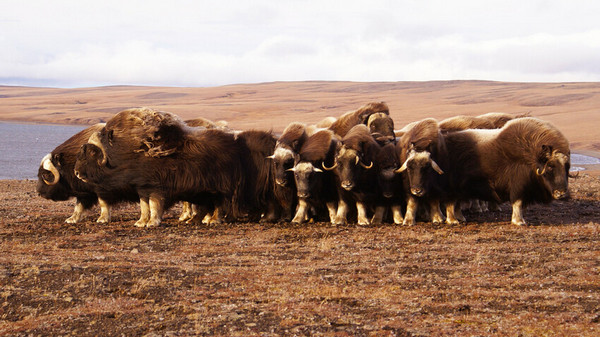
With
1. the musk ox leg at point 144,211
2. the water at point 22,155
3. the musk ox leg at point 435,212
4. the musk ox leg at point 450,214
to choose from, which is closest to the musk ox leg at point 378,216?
the musk ox leg at point 435,212

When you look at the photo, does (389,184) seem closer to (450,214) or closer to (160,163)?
(450,214)

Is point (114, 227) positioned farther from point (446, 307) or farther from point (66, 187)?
point (446, 307)

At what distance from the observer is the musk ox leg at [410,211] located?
11055mm

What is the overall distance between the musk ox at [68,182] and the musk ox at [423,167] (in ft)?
16.3

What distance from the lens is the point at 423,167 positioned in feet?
35.0

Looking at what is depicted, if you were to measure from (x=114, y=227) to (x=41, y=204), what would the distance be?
4.62 m

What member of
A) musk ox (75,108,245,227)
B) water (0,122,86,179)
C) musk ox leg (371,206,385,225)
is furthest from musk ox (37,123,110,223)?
water (0,122,86,179)

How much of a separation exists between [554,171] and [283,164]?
402 cm

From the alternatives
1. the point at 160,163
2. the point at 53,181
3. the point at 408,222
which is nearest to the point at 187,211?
the point at 160,163

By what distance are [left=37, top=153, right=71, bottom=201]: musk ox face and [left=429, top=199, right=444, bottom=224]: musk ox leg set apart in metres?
6.06

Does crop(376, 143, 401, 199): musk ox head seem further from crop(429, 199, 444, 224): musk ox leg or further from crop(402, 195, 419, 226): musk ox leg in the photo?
crop(429, 199, 444, 224): musk ox leg

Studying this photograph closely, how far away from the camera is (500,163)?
10.8 metres

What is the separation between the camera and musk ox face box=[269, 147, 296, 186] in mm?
11195

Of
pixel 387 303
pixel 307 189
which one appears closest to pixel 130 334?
pixel 387 303
